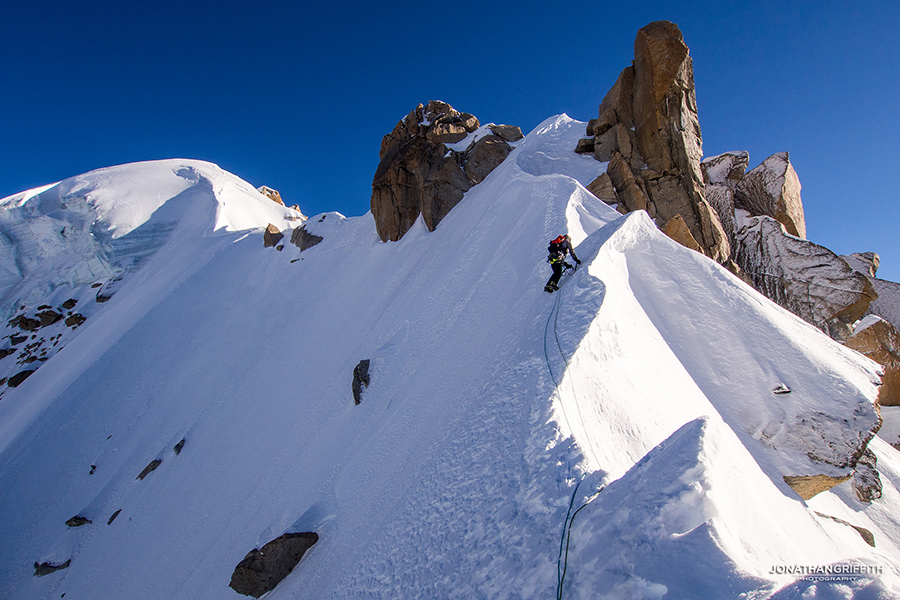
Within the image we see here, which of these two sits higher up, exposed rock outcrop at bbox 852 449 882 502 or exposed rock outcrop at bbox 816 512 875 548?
exposed rock outcrop at bbox 852 449 882 502

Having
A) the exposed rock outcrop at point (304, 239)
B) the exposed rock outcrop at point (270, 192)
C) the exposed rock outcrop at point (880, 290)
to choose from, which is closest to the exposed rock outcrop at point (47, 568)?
the exposed rock outcrop at point (304, 239)

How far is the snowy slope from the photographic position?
9.96 ft

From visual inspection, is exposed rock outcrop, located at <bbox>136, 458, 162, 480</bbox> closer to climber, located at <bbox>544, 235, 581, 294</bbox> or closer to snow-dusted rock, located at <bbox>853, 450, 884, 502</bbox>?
climber, located at <bbox>544, 235, 581, 294</bbox>

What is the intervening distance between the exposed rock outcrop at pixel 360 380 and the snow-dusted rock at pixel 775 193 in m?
22.7

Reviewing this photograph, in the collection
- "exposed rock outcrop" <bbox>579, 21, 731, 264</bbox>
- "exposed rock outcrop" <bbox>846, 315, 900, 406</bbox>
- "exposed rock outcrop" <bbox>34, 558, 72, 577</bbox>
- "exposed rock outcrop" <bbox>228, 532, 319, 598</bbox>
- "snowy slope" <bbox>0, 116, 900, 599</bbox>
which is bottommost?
"exposed rock outcrop" <bbox>34, 558, 72, 577</bbox>

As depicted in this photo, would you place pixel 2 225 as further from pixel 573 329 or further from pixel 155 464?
pixel 573 329

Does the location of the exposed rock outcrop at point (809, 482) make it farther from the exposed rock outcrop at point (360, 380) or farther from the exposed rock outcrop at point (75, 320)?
the exposed rock outcrop at point (75, 320)

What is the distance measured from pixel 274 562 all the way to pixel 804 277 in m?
23.1

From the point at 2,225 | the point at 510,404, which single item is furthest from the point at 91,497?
the point at 2,225

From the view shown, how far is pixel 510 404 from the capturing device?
515 cm

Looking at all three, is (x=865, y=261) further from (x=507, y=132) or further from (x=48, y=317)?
(x=48, y=317)

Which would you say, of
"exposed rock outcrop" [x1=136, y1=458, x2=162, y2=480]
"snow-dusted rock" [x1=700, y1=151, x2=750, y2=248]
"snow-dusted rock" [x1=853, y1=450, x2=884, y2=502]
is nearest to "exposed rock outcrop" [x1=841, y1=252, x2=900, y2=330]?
"snow-dusted rock" [x1=700, y1=151, x2=750, y2=248]

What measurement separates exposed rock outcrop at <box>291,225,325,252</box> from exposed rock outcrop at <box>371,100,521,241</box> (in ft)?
22.1

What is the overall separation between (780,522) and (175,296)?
3005cm
